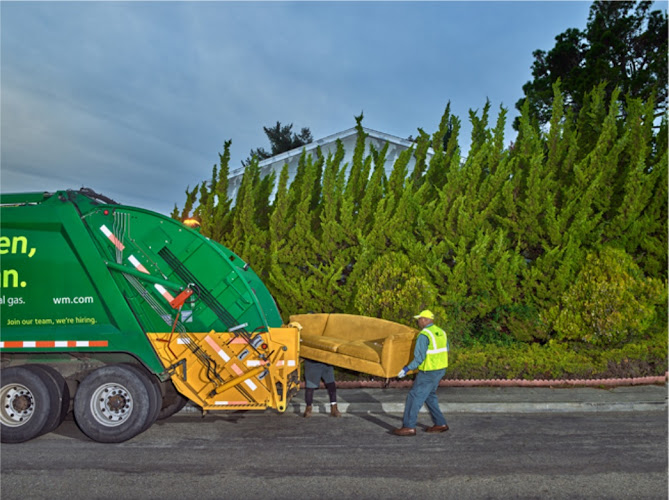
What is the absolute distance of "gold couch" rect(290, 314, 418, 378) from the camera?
7.60 m

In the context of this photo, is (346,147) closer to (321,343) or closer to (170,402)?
(321,343)

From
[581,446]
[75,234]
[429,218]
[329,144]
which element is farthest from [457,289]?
[329,144]

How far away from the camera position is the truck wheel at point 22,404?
6.63 metres

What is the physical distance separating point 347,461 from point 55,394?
3.69 metres

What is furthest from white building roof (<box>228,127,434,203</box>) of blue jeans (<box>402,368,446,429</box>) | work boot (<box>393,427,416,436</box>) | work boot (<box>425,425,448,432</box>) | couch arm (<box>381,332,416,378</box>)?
work boot (<box>393,427,416,436</box>)

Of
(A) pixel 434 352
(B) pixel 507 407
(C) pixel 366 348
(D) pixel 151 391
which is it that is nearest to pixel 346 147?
(C) pixel 366 348

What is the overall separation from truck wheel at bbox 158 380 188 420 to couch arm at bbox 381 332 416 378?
294 cm

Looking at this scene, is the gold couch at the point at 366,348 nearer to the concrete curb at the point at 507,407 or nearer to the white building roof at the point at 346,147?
the concrete curb at the point at 507,407

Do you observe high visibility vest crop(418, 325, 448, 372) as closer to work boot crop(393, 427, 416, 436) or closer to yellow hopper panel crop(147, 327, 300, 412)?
work boot crop(393, 427, 416, 436)

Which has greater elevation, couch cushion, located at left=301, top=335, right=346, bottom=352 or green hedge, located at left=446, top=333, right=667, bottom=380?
couch cushion, located at left=301, top=335, right=346, bottom=352

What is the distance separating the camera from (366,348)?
7.86m

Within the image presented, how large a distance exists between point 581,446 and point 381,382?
13.0 ft

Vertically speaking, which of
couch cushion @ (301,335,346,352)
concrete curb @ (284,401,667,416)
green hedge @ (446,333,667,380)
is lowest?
concrete curb @ (284,401,667,416)

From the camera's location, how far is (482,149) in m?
12.2
